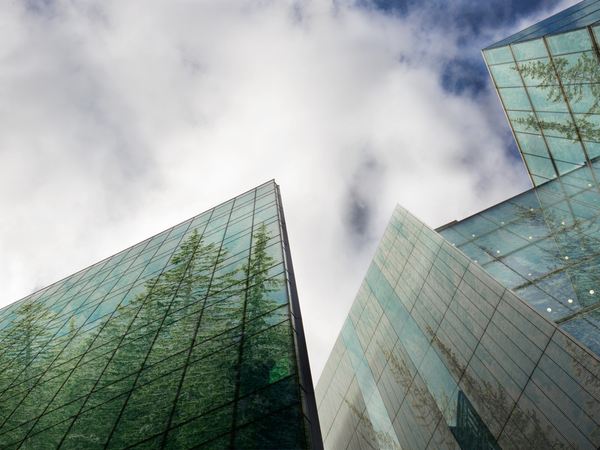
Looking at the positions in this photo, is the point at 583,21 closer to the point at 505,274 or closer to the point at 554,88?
the point at 554,88

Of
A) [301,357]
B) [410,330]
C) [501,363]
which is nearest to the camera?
[301,357]

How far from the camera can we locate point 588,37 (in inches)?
524

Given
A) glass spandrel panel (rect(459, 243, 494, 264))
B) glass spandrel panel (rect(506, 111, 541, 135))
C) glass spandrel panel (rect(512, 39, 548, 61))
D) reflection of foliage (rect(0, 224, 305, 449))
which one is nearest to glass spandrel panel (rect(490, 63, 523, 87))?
glass spandrel panel (rect(512, 39, 548, 61))

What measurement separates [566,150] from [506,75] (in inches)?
228

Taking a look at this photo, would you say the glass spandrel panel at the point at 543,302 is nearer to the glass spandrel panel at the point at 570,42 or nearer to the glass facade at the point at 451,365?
the glass facade at the point at 451,365

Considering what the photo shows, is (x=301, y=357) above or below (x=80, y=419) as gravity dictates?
below

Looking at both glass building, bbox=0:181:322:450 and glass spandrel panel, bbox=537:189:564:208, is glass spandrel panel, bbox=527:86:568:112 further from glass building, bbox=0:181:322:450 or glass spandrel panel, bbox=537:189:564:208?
glass building, bbox=0:181:322:450

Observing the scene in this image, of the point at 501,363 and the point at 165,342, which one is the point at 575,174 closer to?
the point at 501,363

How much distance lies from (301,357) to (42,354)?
12871mm

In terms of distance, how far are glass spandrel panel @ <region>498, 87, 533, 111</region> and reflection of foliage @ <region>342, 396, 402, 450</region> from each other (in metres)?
20.1

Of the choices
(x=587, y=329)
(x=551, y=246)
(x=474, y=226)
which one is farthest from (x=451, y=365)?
(x=474, y=226)

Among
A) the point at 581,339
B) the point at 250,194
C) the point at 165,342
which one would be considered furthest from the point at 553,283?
the point at 250,194

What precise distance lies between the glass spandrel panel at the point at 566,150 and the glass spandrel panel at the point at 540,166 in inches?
30.6

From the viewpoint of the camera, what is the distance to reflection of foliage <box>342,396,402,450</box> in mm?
18708
